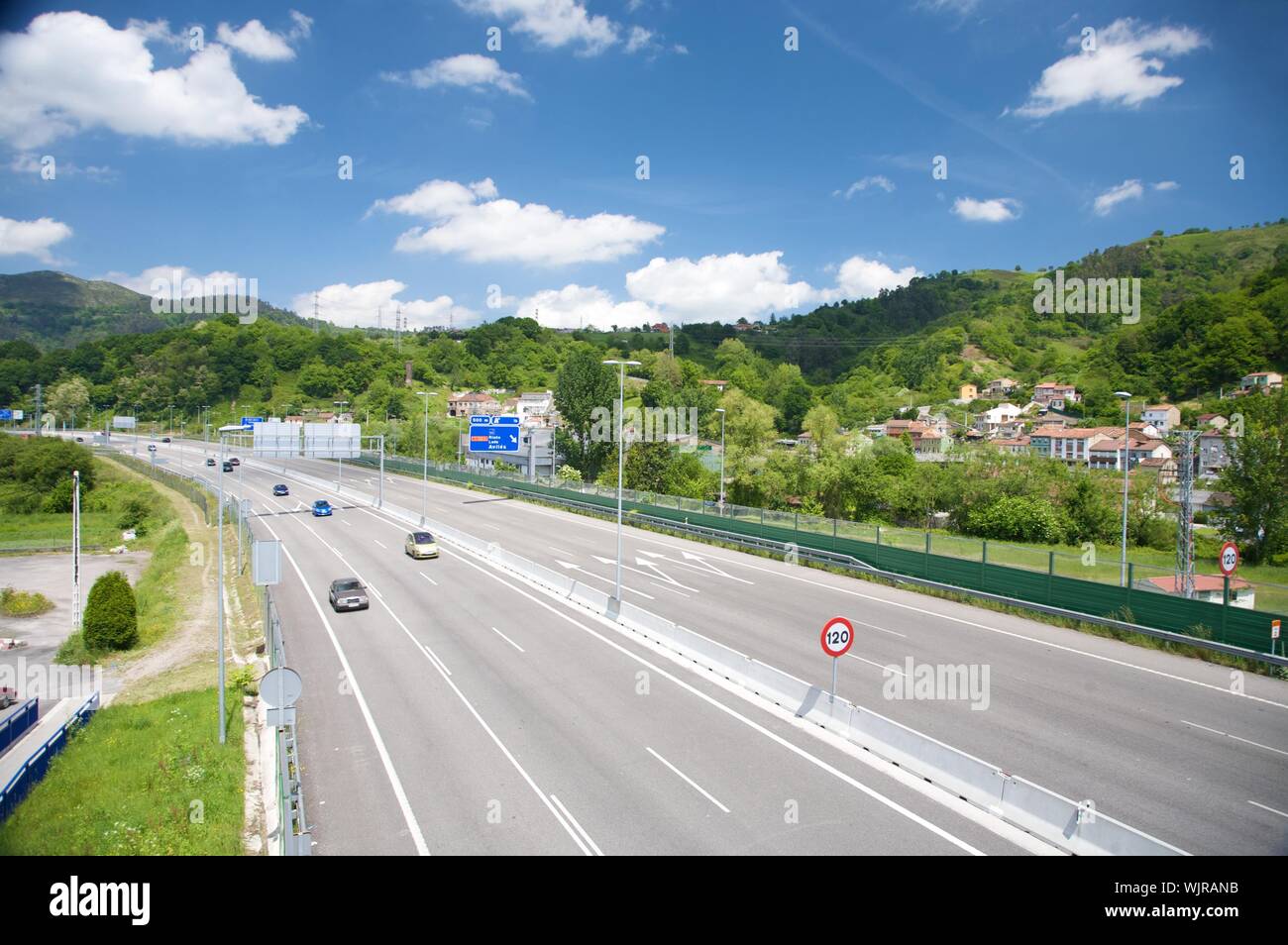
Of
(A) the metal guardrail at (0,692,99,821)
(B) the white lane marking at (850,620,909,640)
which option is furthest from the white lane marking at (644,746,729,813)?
(A) the metal guardrail at (0,692,99,821)

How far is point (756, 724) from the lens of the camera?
1628 cm

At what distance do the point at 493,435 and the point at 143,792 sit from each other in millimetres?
52635

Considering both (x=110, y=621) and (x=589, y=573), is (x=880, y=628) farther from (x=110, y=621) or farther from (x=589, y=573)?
(x=110, y=621)

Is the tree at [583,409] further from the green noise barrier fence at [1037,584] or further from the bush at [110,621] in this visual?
the bush at [110,621]

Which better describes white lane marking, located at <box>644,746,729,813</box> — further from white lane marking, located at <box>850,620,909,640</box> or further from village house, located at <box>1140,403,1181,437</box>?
village house, located at <box>1140,403,1181,437</box>

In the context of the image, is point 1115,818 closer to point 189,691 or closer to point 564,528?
point 189,691

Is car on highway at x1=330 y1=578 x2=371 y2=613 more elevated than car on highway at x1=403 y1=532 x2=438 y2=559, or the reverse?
car on highway at x1=403 y1=532 x2=438 y2=559

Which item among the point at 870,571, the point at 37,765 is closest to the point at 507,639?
the point at 37,765

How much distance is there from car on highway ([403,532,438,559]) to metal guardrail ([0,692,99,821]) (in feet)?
56.2

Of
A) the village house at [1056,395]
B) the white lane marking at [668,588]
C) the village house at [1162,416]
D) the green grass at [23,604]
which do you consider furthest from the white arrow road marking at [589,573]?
the village house at [1056,395]

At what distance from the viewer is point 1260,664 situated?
19531mm

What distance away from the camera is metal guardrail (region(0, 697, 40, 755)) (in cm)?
1823

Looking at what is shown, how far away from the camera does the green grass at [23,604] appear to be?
37.4 m
